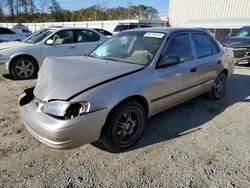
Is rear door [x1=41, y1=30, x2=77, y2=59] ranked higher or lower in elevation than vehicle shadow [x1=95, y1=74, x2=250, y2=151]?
higher

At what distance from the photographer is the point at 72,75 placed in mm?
3193

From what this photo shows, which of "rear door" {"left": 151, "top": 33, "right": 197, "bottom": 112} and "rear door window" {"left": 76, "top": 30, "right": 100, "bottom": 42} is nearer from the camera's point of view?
"rear door" {"left": 151, "top": 33, "right": 197, "bottom": 112}

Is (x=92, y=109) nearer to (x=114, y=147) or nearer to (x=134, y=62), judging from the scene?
(x=114, y=147)

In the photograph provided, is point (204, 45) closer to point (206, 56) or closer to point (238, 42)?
point (206, 56)

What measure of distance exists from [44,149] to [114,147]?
96 cm

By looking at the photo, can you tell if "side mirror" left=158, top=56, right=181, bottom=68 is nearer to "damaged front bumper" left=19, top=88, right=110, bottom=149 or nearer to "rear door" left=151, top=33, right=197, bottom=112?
Result: "rear door" left=151, top=33, right=197, bottom=112

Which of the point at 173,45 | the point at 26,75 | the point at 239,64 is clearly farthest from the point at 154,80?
the point at 239,64

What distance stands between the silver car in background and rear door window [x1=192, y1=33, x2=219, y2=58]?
0.8 inches

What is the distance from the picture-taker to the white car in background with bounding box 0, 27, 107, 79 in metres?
6.82

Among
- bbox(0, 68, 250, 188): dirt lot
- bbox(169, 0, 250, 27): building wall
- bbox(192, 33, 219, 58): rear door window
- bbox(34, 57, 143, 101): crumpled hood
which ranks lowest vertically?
bbox(0, 68, 250, 188): dirt lot

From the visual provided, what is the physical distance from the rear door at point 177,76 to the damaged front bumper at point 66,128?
3.52 ft

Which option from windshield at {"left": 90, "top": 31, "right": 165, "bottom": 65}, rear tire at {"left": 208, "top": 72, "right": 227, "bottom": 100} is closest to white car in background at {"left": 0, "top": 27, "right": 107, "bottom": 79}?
windshield at {"left": 90, "top": 31, "right": 165, "bottom": 65}

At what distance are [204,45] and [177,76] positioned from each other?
1333 millimetres

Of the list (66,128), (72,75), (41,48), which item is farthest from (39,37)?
(66,128)
